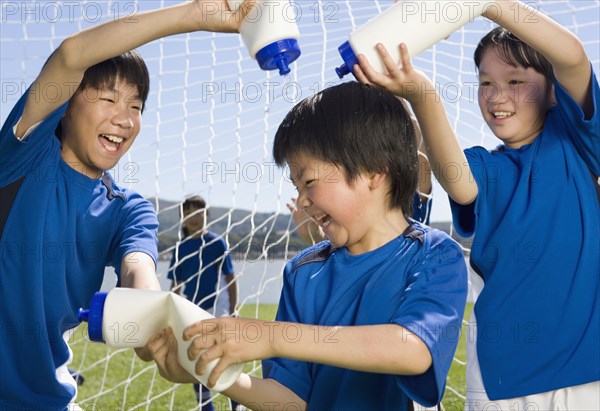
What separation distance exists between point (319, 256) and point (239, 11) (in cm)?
41

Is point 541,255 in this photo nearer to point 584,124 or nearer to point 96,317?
point 584,124

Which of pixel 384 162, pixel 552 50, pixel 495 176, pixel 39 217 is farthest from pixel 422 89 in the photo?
pixel 39 217

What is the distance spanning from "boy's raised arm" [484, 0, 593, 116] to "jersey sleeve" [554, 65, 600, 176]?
1 centimetres

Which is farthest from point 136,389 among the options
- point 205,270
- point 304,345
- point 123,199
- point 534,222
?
point 304,345

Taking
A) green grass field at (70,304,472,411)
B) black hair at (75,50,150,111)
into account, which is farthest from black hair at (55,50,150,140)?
green grass field at (70,304,472,411)

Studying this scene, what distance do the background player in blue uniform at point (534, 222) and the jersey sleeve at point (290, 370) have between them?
0.42 m

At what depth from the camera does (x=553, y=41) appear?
4.81 ft

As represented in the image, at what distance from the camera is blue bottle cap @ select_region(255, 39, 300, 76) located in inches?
48.5

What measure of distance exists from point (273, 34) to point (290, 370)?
0.52 m

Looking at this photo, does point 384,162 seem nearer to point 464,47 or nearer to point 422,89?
point 422,89

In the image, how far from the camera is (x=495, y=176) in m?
1.73

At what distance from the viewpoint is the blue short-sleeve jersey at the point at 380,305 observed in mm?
1147

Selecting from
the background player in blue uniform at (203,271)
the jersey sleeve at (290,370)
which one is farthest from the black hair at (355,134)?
the background player in blue uniform at (203,271)

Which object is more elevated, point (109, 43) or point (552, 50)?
point (109, 43)
